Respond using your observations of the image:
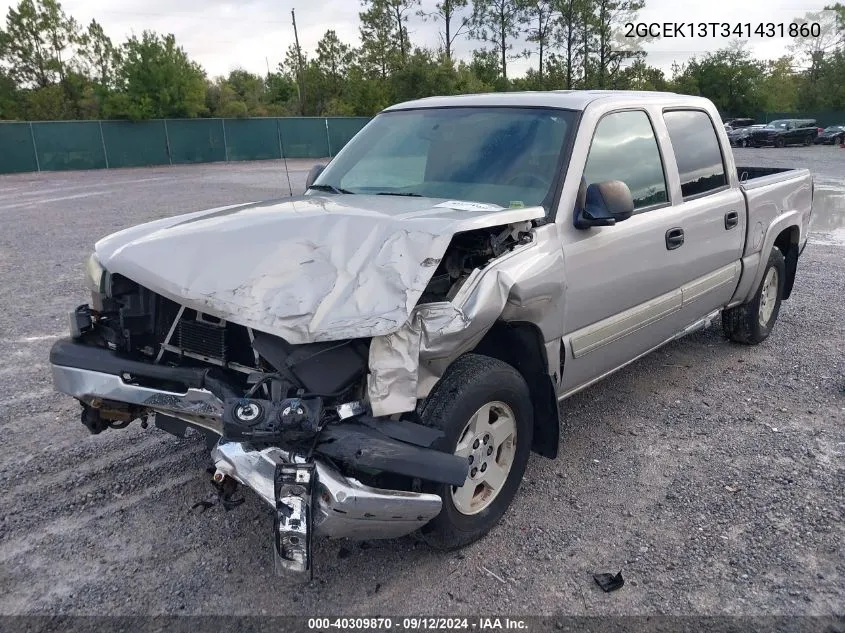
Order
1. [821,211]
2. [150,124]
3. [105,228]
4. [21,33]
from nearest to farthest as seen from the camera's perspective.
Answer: [105,228] → [821,211] → [150,124] → [21,33]

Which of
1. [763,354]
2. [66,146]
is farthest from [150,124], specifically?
[763,354]

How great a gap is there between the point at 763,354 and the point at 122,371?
479cm

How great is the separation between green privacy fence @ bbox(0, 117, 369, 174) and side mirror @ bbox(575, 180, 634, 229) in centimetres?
2693

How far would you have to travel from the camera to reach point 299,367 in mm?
2693

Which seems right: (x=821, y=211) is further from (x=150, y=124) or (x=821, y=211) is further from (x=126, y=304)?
(x=150, y=124)

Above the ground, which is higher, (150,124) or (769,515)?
(150,124)

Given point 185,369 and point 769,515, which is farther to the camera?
point 769,515

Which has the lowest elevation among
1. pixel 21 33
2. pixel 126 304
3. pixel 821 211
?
pixel 821 211

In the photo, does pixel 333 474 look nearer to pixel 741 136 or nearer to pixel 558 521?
pixel 558 521

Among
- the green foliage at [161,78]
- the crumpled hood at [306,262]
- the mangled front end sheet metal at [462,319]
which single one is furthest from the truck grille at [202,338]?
the green foliage at [161,78]

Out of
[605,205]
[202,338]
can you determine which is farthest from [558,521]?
[202,338]

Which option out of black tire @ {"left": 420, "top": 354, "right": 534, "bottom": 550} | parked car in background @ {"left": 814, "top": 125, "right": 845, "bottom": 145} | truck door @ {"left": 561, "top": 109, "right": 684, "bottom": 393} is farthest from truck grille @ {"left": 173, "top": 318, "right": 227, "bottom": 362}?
parked car in background @ {"left": 814, "top": 125, "right": 845, "bottom": 145}

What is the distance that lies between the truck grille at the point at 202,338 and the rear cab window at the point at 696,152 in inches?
118

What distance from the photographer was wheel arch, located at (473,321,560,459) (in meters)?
3.34
